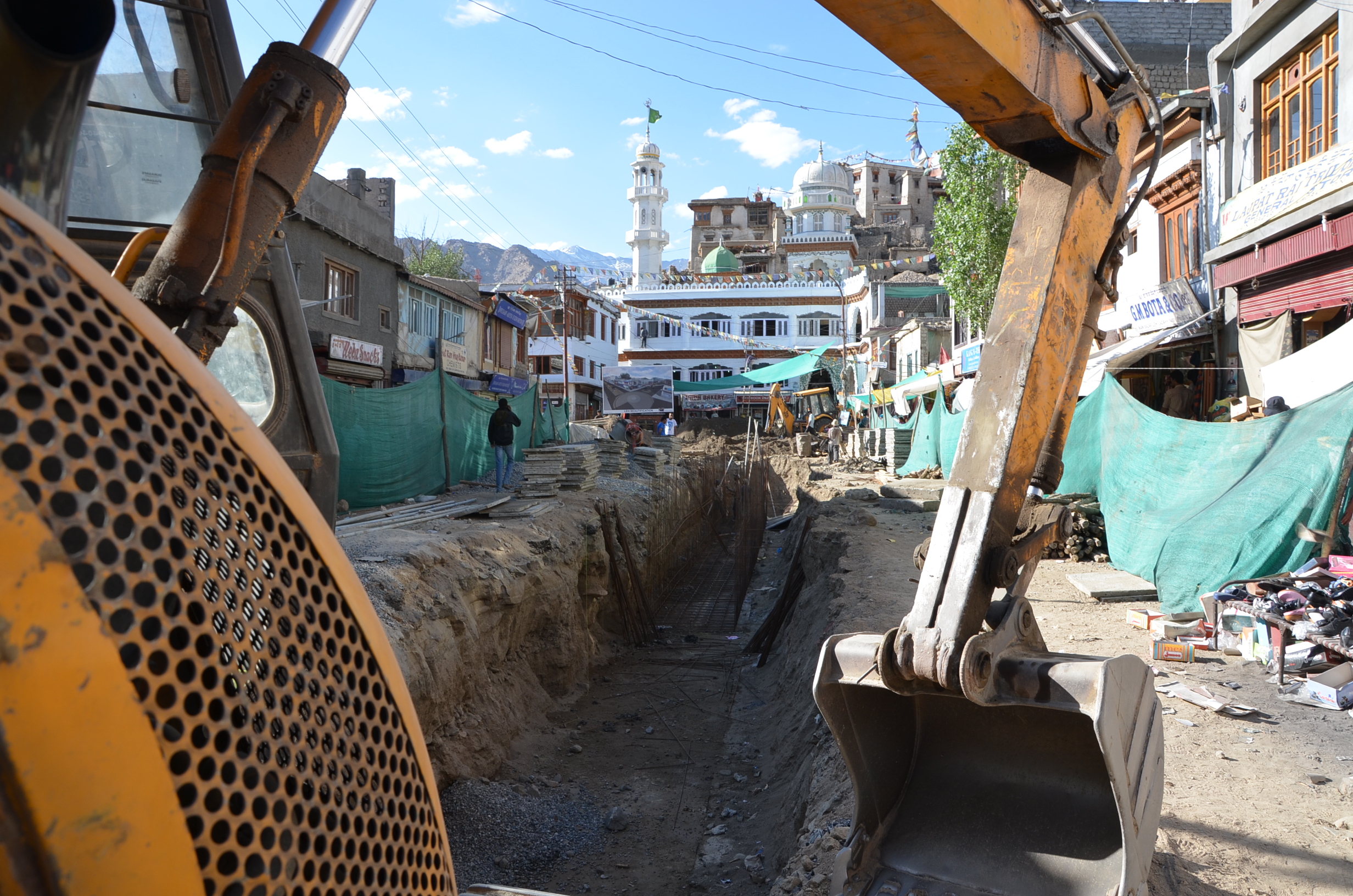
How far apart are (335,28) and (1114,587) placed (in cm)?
925

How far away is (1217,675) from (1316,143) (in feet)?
32.0

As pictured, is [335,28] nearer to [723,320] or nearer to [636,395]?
[636,395]

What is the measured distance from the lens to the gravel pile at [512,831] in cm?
617

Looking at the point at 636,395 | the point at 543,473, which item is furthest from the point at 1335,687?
the point at 636,395

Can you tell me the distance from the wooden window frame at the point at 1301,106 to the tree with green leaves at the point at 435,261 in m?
39.3

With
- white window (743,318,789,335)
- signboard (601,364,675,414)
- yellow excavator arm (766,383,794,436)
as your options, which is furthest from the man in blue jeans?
white window (743,318,789,335)

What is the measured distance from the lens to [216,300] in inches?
97.0

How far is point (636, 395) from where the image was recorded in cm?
4431

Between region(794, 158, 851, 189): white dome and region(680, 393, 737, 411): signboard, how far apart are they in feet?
98.5

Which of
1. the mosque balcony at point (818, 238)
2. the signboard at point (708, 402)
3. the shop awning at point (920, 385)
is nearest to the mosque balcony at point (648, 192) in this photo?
the mosque balcony at point (818, 238)

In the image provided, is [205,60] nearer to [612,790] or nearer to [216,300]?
[216,300]

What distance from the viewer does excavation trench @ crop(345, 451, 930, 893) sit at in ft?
21.0

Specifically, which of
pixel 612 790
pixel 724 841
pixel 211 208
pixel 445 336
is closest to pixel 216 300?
pixel 211 208

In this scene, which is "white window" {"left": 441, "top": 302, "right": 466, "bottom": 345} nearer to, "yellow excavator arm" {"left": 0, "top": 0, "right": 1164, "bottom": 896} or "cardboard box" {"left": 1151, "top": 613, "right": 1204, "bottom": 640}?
"cardboard box" {"left": 1151, "top": 613, "right": 1204, "bottom": 640}
